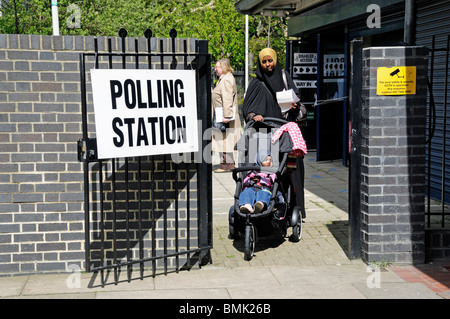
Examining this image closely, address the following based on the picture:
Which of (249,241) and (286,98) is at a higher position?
(286,98)

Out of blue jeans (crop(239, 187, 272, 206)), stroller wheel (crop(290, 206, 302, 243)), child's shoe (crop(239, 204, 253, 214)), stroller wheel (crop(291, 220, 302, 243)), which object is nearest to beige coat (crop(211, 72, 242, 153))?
stroller wheel (crop(290, 206, 302, 243))

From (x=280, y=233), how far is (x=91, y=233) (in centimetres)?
234

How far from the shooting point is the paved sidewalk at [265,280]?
5.38 m

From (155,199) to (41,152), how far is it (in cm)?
116

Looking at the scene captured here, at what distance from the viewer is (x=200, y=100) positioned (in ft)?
19.6

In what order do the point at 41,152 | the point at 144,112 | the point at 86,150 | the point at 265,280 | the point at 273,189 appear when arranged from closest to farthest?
the point at 86,150 → the point at 144,112 → the point at 265,280 → the point at 41,152 → the point at 273,189

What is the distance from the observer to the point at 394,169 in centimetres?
618

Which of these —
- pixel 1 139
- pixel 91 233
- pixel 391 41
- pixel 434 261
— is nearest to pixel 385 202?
pixel 434 261

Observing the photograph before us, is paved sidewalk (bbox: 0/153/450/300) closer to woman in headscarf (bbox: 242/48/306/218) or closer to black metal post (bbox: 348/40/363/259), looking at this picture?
black metal post (bbox: 348/40/363/259)

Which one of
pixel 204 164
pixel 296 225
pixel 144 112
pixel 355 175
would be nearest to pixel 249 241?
pixel 296 225

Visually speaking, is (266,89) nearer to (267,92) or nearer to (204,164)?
(267,92)

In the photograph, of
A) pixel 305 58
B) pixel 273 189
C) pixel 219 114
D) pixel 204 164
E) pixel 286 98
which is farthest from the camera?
pixel 305 58
